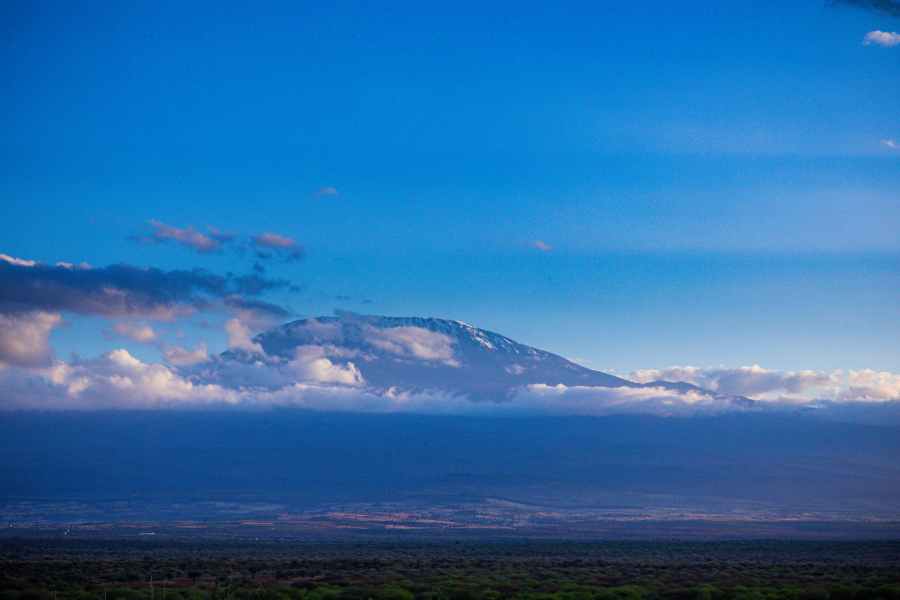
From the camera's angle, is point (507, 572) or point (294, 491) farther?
point (294, 491)

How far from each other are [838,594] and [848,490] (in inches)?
6769

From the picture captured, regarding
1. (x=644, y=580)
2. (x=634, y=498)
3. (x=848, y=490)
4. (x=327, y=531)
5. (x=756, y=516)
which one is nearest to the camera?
(x=644, y=580)

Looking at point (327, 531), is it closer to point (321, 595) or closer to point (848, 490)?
point (321, 595)

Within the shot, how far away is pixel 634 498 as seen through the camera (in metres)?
180

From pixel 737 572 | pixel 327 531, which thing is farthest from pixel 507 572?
pixel 327 531

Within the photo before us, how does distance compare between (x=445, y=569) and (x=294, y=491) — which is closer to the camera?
(x=445, y=569)

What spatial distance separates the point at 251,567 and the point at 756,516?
118m

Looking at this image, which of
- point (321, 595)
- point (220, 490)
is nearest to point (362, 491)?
point (220, 490)

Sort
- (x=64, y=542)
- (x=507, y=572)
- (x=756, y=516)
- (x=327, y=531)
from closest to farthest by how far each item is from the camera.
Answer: (x=507, y=572) → (x=64, y=542) → (x=327, y=531) → (x=756, y=516)

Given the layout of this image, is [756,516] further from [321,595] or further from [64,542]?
[321,595]

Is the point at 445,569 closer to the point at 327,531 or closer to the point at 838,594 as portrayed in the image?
the point at 838,594

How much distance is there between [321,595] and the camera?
3300 centimetres

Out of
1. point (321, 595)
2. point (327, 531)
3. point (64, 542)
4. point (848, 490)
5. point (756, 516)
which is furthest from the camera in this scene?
point (848, 490)

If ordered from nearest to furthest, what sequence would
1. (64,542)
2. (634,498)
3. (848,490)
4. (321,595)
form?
(321,595), (64,542), (634,498), (848,490)
